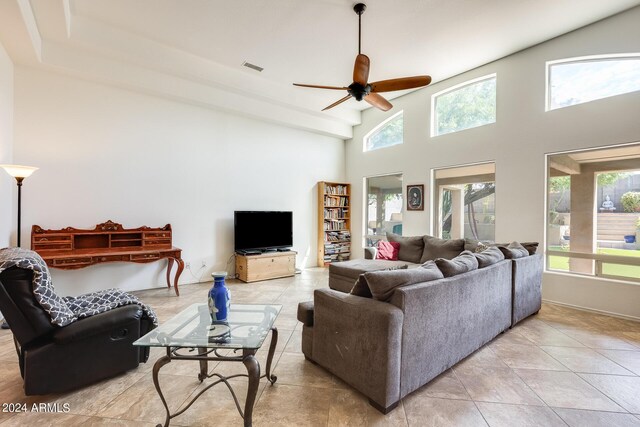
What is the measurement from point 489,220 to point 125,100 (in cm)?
600

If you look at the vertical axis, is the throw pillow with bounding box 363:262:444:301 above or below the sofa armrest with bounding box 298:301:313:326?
above

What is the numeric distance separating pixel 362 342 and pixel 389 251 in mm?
3281

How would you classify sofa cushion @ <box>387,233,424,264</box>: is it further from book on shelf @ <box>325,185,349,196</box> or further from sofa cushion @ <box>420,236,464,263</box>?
book on shelf @ <box>325,185,349,196</box>

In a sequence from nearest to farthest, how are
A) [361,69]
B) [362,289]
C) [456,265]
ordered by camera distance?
[362,289] → [456,265] → [361,69]

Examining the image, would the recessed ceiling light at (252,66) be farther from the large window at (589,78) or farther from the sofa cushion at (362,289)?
the large window at (589,78)

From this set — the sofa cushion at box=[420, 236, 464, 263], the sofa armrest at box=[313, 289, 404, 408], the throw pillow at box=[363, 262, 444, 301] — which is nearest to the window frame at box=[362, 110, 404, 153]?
the sofa cushion at box=[420, 236, 464, 263]

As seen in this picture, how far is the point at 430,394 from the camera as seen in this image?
6.66 ft

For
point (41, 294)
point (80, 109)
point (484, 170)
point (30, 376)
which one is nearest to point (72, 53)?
point (80, 109)

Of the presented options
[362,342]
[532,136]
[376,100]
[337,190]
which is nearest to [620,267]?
[532,136]

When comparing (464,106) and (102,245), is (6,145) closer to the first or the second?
(102,245)

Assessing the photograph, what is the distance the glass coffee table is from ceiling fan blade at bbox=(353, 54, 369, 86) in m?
2.38

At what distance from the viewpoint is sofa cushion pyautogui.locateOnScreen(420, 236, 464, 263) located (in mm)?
4387

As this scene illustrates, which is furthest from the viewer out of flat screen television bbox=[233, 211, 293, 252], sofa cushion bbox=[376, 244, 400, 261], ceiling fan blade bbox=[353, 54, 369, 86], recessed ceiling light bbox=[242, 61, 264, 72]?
flat screen television bbox=[233, 211, 293, 252]

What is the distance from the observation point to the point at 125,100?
438 cm
